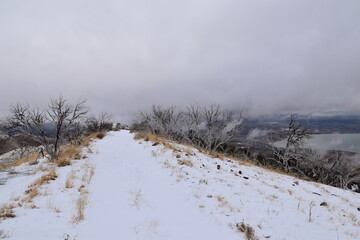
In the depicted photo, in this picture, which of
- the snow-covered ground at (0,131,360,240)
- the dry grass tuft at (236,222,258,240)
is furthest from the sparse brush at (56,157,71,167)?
the dry grass tuft at (236,222,258,240)

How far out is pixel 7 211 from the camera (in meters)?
4.33

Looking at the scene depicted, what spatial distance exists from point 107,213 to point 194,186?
351cm

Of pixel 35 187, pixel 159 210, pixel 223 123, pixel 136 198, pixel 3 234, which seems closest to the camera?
pixel 3 234

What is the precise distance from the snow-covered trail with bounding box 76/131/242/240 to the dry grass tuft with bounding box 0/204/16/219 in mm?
Result: 1629

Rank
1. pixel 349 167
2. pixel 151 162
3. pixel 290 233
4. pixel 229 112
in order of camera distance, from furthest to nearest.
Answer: pixel 349 167, pixel 229 112, pixel 151 162, pixel 290 233

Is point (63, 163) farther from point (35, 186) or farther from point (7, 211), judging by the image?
point (7, 211)

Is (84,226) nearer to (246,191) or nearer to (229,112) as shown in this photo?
(246,191)

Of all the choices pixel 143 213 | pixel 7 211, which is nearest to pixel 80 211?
pixel 143 213

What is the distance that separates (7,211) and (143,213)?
323 centimetres

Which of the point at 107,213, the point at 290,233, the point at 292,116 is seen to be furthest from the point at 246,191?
the point at 292,116

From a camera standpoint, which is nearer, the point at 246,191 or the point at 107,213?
Answer: the point at 107,213

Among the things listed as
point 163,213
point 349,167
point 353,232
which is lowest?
point 349,167

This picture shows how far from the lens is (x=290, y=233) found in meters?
4.32

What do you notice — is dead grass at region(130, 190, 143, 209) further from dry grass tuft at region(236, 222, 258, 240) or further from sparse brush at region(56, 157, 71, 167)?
sparse brush at region(56, 157, 71, 167)
